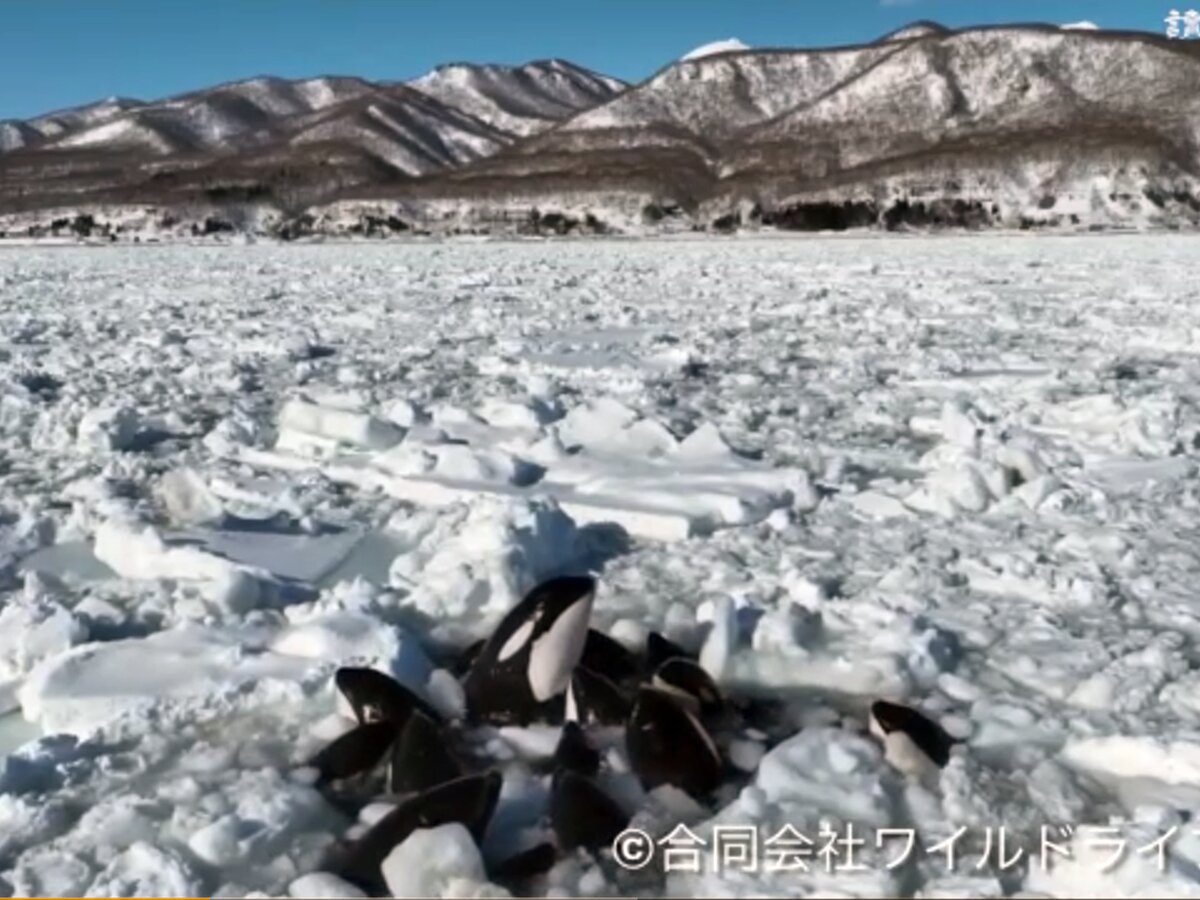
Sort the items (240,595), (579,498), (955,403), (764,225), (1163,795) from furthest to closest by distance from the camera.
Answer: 1. (764,225)
2. (955,403)
3. (579,498)
4. (240,595)
5. (1163,795)

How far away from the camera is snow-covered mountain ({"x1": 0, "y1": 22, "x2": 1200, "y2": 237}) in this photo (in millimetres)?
67062

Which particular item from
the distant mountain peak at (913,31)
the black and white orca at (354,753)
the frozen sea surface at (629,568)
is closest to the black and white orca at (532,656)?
the frozen sea surface at (629,568)

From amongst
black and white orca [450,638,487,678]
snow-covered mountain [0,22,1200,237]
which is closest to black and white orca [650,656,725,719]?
black and white orca [450,638,487,678]

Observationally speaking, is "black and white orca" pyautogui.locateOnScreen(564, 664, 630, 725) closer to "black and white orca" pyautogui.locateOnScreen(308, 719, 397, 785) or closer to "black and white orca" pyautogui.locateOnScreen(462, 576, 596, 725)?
"black and white orca" pyautogui.locateOnScreen(462, 576, 596, 725)

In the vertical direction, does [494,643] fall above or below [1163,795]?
above

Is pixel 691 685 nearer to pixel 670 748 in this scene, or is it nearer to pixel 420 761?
pixel 670 748

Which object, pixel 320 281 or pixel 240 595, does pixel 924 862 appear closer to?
pixel 240 595

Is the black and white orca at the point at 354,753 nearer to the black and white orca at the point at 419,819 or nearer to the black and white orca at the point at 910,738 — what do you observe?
the black and white orca at the point at 419,819

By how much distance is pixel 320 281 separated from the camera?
1888 cm

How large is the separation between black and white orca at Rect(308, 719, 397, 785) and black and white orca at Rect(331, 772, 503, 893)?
273 millimetres

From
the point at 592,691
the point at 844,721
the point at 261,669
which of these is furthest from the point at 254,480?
the point at 844,721

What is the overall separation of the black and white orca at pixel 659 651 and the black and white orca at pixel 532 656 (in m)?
0.22

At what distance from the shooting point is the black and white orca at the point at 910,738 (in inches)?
101

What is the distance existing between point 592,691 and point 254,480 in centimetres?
280
